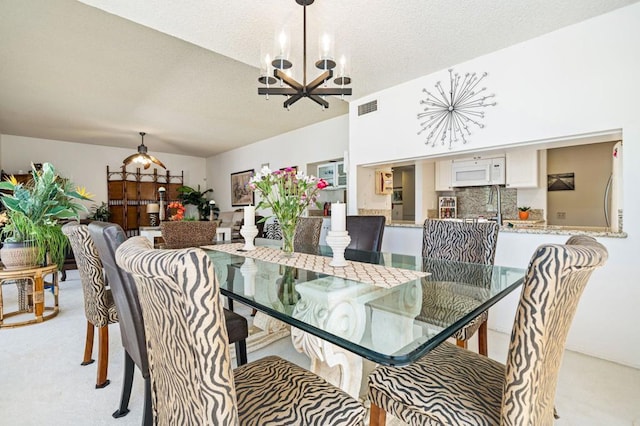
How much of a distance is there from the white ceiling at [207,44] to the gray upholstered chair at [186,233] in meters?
1.60

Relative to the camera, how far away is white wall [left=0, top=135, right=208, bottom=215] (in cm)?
578

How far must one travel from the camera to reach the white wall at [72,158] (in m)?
5.78

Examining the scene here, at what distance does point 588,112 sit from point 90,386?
12.1 ft

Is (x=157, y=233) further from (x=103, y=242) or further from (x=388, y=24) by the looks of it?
(x=388, y=24)

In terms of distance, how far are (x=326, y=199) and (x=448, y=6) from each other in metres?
3.53

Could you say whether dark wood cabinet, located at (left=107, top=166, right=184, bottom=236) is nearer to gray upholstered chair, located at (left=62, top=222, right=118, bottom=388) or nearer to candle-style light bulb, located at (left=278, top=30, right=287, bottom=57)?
gray upholstered chair, located at (left=62, top=222, right=118, bottom=388)

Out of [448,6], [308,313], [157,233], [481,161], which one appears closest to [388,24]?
[448,6]

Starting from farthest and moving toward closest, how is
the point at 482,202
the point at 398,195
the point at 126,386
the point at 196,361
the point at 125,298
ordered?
the point at 398,195
the point at 482,202
the point at 126,386
the point at 125,298
the point at 196,361

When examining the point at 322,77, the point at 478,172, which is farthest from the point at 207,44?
the point at 478,172

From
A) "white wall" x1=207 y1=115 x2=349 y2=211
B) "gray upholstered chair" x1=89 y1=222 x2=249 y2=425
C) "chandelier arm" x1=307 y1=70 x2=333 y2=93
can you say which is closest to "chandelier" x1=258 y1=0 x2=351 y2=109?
"chandelier arm" x1=307 y1=70 x2=333 y2=93

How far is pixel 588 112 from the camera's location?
2135 millimetres

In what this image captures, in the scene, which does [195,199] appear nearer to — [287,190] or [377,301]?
[287,190]

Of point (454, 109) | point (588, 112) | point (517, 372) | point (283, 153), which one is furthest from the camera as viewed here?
point (283, 153)

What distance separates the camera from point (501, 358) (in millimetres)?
2080
